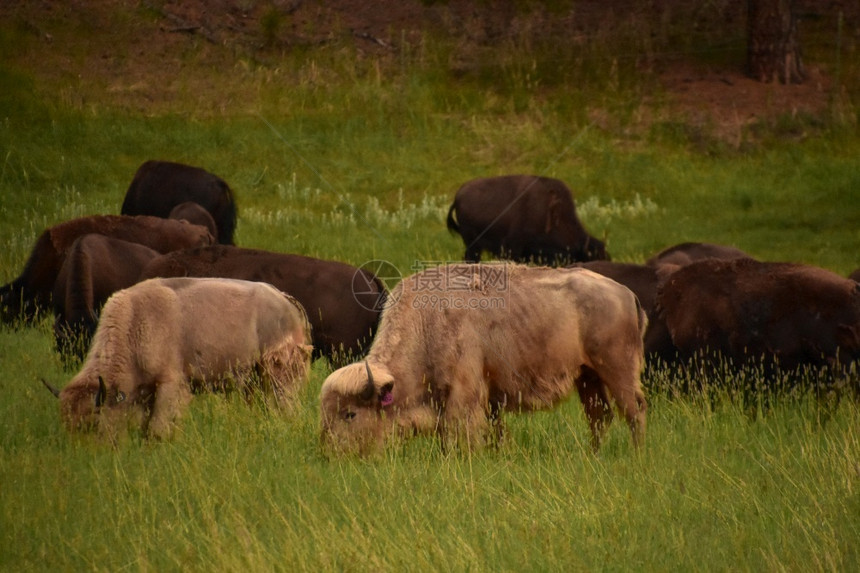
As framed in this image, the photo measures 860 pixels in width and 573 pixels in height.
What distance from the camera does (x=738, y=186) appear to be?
20.3 meters

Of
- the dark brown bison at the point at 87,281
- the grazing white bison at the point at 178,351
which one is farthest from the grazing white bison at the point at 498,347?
the dark brown bison at the point at 87,281

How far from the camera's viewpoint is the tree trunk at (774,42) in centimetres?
2344

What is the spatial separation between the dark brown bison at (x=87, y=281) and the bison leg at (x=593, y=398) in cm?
431

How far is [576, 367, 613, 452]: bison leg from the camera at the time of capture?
722cm

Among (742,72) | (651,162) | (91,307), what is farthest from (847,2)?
(91,307)

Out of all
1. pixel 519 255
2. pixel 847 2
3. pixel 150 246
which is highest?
pixel 847 2

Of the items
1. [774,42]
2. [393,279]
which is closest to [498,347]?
[393,279]

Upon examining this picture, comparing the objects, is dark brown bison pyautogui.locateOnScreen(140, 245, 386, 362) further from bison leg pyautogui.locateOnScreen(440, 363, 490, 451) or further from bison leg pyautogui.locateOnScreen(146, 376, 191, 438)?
bison leg pyautogui.locateOnScreen(440, 363, 490, 451)

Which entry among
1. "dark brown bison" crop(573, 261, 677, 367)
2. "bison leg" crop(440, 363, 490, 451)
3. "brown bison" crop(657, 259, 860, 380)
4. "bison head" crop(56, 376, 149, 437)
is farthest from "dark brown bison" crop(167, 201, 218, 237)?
"bison leg" crop(440, 363, 490, 451)

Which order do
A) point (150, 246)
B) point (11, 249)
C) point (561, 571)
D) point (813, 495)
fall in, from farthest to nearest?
point (11, 249) → point (150, 246) → point (813, 495) → point (561, 571)

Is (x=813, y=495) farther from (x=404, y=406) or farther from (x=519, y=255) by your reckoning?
(x=519, y=255)

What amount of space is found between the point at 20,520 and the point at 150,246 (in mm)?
7163

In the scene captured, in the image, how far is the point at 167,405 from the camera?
23.1 feet

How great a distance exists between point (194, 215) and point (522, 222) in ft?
16.6
